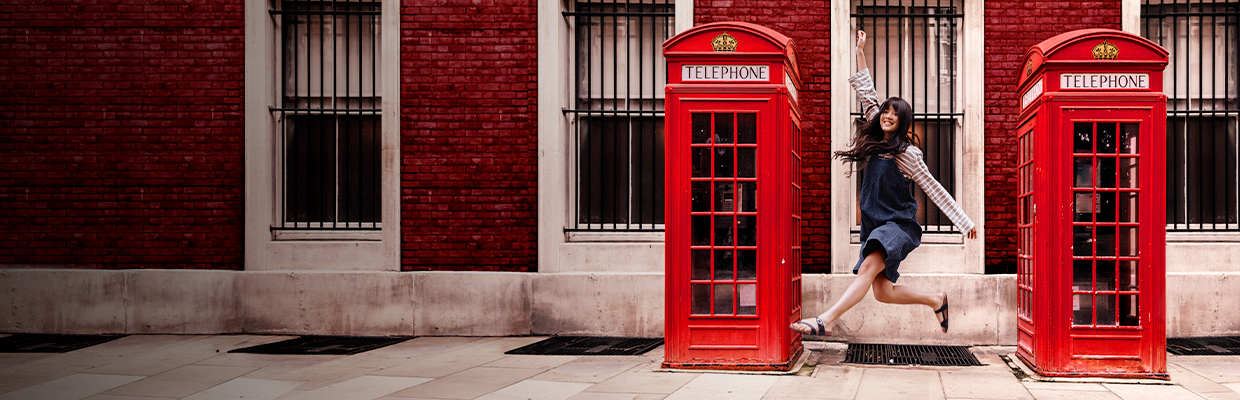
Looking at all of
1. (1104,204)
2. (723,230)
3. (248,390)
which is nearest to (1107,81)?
(1104,204)

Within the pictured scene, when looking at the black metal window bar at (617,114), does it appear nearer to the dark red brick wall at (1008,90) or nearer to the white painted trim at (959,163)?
the white painted trim at (959,163)

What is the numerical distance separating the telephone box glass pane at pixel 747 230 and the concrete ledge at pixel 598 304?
2.20 m

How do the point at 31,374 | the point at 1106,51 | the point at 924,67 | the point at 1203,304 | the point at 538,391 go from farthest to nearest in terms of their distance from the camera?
the point at 924,67 < the point at 1203,304 < the point at 31,374 < the point at 1106,51 < the point at 538,391

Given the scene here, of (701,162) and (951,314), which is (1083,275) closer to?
(951,314)

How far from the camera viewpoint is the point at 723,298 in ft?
22.2

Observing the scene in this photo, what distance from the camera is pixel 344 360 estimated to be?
762cm

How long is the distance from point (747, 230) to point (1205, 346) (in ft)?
15.6

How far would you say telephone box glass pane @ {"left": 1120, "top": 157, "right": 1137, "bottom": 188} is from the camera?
A: 6.44 m

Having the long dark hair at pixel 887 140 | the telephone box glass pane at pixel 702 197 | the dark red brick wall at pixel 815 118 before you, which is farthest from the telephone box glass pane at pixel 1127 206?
the telephone box glass pane at pixel 702 197

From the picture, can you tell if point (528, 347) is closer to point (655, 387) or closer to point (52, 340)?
point (655, 387)

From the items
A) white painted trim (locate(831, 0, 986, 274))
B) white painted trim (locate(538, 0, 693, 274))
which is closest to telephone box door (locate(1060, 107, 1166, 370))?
white painted trim (locate(831, 0, 986, 274))

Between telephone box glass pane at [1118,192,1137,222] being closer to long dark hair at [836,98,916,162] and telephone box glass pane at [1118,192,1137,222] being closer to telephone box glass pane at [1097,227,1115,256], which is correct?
telephone box glass pane at [1097,227,1115,256]

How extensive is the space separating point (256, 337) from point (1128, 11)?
9581mm

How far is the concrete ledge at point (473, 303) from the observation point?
355 inches
